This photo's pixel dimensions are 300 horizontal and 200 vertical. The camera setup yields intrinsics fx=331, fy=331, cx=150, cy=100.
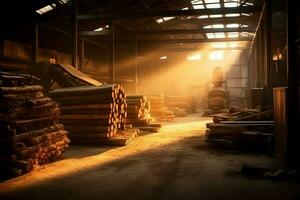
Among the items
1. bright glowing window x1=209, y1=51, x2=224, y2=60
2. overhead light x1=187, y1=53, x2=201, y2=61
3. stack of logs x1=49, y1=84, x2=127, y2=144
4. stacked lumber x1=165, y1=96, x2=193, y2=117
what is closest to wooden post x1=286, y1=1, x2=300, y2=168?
stack of logs x1=49, y1=84, x2=127, y2=144

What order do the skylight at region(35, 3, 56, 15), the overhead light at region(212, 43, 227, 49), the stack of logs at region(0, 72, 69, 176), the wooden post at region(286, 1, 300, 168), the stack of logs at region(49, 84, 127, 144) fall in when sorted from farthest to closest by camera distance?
1. the overhead light at region(212, 43, 227, 49)
2. the skylight at region(35, 3, 56, 15)
3. the stack of logs at region(49, 84, 127, 144)
4. the wooden post at region(286, 1, 300, 168)
5. the stack of logs at region(0, 72, 69, 176)

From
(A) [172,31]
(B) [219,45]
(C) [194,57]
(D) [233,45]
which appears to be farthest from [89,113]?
(D) [233,45]

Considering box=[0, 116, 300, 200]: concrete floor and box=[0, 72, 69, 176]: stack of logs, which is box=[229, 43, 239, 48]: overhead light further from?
box=[0, 72, 69, 176]: stack of logs

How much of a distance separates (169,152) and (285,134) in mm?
2791

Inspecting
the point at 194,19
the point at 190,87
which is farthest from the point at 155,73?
the point at 194,19

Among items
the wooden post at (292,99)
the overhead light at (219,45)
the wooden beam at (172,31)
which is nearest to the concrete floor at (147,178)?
the wooden post at (292,99)

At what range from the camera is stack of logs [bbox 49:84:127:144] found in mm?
9234

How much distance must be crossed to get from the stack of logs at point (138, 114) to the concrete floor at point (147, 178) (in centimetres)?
425

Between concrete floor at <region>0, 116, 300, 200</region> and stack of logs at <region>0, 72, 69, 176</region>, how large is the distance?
26 cm

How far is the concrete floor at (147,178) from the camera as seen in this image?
462 cm

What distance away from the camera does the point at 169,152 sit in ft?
26.4

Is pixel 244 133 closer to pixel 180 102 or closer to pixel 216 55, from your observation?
pixel 180 102

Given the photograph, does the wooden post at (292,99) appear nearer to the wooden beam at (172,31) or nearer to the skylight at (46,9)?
the skylight at (46,9)

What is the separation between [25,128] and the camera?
246 inches
